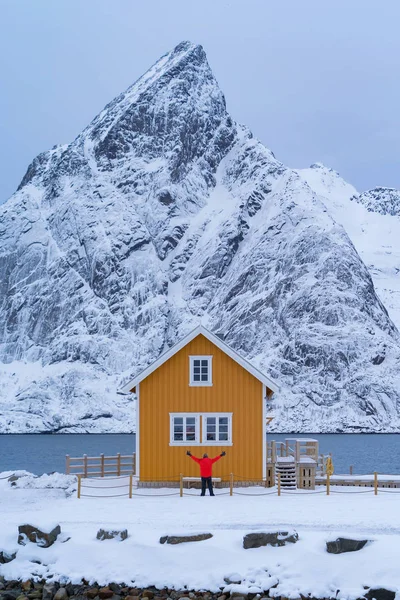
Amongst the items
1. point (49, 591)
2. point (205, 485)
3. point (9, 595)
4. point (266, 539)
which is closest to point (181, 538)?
point (266, 539)

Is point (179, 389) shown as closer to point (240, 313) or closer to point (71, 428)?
point (71, 428)

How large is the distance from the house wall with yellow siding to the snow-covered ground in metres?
7.74

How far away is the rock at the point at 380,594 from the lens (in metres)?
19.0

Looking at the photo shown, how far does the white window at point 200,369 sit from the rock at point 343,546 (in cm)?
1540

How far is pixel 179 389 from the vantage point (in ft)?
116

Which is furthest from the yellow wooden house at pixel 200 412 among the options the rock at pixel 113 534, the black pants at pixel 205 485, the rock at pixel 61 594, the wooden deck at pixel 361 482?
the rock at pixel 61 594


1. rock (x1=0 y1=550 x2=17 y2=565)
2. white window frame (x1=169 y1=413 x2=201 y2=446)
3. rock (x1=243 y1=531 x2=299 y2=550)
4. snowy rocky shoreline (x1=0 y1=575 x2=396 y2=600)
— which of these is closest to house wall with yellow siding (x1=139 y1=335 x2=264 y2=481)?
→ white window frame (x1=169 y1=413 x2=201 y2=446)

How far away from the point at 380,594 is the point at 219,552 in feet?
14.1

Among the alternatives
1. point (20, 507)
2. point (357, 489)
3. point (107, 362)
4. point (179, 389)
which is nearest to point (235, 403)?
point (179, 389)

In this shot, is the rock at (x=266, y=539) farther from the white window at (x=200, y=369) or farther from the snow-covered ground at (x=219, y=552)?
the white window at (x=200, y=369)

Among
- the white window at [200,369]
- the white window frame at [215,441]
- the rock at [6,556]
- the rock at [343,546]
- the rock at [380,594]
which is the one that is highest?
the white window at [200,369]

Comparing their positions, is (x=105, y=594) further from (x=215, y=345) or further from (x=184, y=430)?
(x=215, y=345)

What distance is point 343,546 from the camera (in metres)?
20.6

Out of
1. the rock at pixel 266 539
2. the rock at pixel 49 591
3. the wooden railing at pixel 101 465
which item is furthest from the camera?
the wooden railing at pixel 101 465
